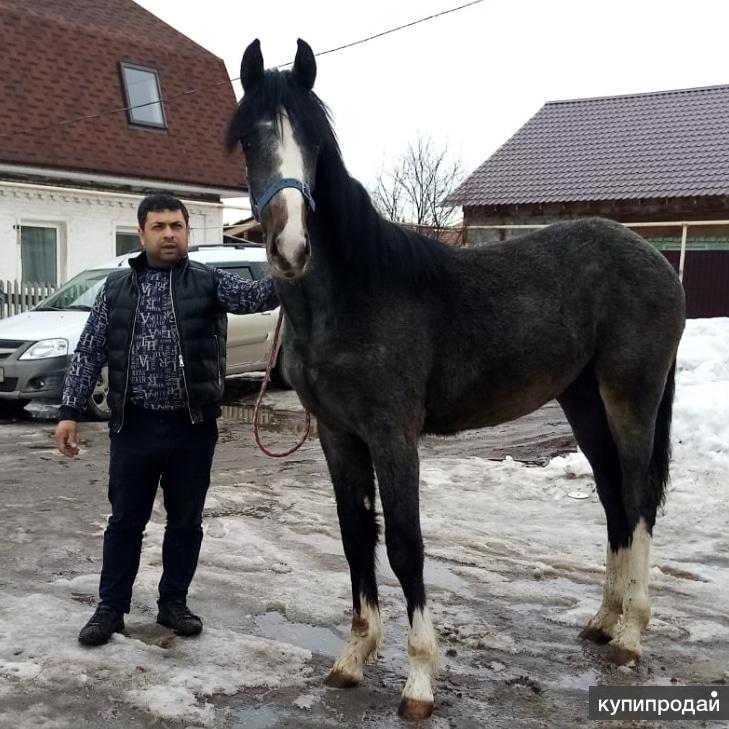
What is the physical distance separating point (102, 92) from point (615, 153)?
12.4m

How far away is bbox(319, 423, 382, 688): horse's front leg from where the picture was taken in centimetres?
370

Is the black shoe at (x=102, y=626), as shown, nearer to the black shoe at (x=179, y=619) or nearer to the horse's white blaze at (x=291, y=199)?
the black shoe at (x=179, y=619)

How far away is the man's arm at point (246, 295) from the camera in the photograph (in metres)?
4.05

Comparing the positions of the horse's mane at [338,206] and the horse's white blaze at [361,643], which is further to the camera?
the horse's white blaze at [361,643]

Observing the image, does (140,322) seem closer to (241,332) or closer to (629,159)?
(241,332)

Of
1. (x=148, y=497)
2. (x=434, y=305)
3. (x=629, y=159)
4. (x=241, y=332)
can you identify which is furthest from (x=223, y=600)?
(x=629, y=159)

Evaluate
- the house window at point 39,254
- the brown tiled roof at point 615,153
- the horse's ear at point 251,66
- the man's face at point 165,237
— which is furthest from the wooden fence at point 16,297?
the horse's ear at point 251,66

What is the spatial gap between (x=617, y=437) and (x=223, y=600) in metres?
2.13

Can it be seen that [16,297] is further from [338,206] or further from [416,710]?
[416,710]

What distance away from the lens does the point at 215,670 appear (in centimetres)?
366

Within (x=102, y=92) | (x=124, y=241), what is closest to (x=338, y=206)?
(x=124, y=241)

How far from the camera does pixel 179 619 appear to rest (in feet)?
13.4

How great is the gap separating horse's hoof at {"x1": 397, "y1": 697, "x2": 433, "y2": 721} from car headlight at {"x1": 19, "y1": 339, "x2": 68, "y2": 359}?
7.83m

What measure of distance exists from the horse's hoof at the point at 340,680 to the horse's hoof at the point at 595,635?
1.17 meters
